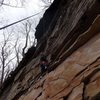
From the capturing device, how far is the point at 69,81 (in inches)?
222

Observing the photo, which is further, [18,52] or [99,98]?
[18,52]

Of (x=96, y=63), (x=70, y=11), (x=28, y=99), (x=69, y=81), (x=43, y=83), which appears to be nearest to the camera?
(x=96, y=63)

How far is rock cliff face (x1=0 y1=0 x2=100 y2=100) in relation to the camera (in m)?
5.06

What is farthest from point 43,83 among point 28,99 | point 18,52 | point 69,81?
point 18,52

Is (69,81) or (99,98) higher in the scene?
(69,81)

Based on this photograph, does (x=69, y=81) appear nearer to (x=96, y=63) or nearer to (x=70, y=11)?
(x=96, y=63)

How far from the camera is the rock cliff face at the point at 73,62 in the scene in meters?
5.06

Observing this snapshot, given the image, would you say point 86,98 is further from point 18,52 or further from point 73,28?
point 18,52

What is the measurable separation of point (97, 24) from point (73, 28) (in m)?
1.61

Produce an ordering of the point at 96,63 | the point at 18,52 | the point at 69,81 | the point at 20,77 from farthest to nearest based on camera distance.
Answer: the point at 18,52, the point at 20,77, the point at 69,81, the point at 96,63

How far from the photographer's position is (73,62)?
235 inches

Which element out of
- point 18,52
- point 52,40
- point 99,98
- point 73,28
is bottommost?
point 99,98

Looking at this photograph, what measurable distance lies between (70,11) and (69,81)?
365 cm

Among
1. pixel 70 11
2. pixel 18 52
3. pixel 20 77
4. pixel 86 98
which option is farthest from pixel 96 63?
pixel 18 52
